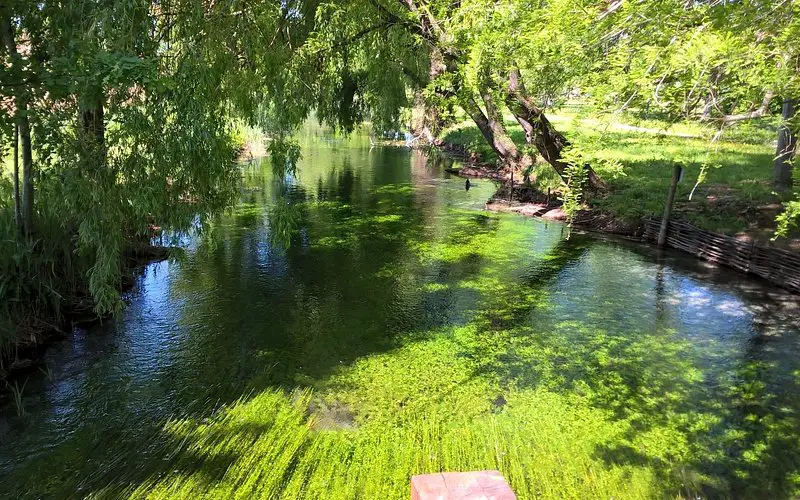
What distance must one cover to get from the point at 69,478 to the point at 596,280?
6911 millimetres

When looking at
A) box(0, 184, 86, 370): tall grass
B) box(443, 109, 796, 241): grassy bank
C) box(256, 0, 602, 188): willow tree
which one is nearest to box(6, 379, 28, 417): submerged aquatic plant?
box(0, 184, 86, 370): tall grass

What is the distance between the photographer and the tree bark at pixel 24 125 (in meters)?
3.55

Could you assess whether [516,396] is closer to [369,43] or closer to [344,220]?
[369,43]

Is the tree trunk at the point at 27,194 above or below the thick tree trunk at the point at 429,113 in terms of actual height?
below

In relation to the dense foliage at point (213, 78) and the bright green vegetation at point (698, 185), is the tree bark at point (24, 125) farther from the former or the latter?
the bright green vegetation at point (698, 185)

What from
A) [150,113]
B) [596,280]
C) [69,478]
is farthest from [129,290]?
[596,280]

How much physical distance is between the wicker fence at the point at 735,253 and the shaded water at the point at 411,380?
0.25 meters

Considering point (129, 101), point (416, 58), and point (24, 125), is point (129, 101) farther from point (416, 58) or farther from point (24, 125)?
point (416, 58)

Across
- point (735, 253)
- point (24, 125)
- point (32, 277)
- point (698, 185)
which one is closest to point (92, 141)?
point (24, 125)

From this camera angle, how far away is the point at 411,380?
5016mm

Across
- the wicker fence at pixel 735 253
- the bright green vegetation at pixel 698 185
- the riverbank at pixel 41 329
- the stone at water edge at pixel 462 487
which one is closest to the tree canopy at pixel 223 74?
the riverbank at pixel 41 329

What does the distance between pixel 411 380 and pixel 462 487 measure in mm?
3793

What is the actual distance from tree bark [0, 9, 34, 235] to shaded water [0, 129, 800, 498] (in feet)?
4.58

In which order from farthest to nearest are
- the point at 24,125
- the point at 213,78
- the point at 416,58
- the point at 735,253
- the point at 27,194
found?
1. the point at 416,58
2. the point at 735,253
3. the point at 27,194
4. the point at 213,78
5. the point at 24,125
